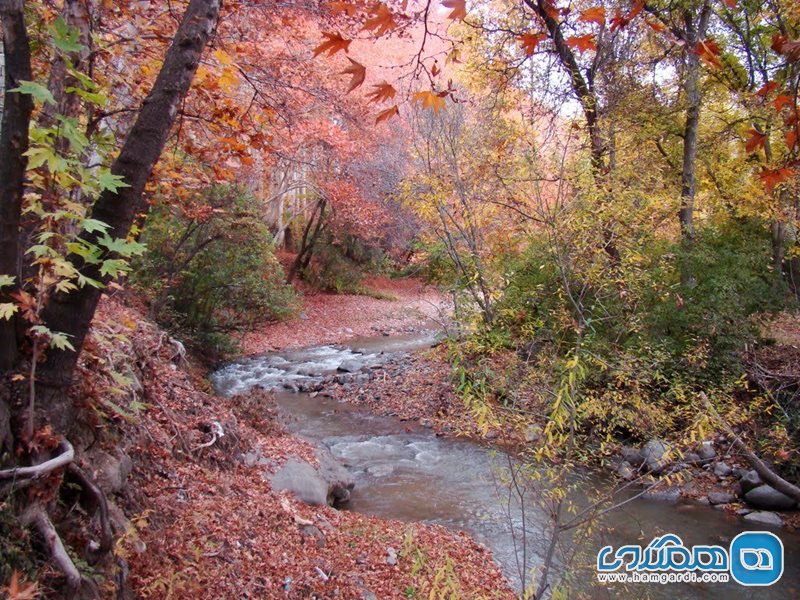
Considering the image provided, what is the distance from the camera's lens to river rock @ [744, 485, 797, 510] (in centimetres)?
731

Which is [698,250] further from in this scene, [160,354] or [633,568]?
[160,354]

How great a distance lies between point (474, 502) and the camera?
7336 millimetres

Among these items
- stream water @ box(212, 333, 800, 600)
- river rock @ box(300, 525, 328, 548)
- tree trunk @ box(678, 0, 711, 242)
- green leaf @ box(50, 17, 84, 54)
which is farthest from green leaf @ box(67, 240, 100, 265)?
tree trunk @ box(678, 0, 711, 242)

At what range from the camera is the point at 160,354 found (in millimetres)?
7227

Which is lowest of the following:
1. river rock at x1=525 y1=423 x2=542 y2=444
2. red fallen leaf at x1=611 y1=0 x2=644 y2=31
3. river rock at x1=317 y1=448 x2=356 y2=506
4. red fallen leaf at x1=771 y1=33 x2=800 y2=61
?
river rock at x1=317 y1=448 x2=356 y2=506

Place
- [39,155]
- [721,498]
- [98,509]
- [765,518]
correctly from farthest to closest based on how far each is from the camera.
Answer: [721,498]
[765,518]
[98,509]
[39,155]

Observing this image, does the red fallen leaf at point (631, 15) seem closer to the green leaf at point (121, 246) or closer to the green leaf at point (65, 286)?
the green leaf at point (121, 246)

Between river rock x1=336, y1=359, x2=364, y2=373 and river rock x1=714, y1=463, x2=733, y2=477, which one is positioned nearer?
river rock x1=714, y1=463, x2=733, y2=477

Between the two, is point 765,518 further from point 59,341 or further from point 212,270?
point 212,270

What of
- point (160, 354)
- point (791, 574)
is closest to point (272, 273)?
point (160, 354)

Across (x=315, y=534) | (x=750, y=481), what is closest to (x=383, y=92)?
(x=315, y=534)

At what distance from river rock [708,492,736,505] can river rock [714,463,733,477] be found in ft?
1.63

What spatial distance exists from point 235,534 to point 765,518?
6934 mm

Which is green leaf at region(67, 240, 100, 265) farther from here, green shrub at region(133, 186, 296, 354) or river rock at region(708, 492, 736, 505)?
river rock at region(708, 492, 736, 505)
